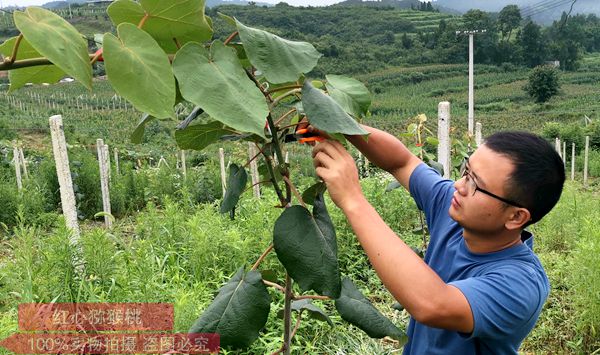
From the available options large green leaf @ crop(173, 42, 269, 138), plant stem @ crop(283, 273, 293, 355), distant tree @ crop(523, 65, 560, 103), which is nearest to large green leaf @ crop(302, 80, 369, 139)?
large green leaf @ crop(173, 42, 269, 138)

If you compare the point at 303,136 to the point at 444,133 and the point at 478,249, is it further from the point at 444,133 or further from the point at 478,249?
the point at 444,133

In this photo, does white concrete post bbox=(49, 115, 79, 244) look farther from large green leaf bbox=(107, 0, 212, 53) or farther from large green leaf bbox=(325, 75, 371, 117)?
large green leaf bbox=(107, 0, 212, 53)

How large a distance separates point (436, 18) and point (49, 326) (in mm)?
56910

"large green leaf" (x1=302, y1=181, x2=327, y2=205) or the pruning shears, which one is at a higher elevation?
the pruning shears

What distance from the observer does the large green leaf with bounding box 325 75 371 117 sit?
91cm

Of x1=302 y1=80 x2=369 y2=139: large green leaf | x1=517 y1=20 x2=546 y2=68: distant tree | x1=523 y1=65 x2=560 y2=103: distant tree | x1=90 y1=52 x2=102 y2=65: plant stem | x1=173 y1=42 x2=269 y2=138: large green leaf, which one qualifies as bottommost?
x1=523 y1=65 x2=560 y2=103: distant tree

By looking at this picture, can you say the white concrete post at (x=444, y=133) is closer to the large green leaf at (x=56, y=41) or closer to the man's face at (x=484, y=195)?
the man's face at (x=484, y=195)

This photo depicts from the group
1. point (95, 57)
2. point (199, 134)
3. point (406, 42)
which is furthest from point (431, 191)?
point (406, 42)

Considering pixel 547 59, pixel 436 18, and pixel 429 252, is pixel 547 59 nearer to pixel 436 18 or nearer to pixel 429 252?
Answer: pixel 436 18

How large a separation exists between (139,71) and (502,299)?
85 cm

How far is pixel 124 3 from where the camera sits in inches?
24.8

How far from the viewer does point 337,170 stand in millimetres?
971

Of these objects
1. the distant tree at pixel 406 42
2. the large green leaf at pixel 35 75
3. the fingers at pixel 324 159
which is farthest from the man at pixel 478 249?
the distant tree at pixel 406 42

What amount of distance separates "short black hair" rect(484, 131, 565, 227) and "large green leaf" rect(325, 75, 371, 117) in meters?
0.37
